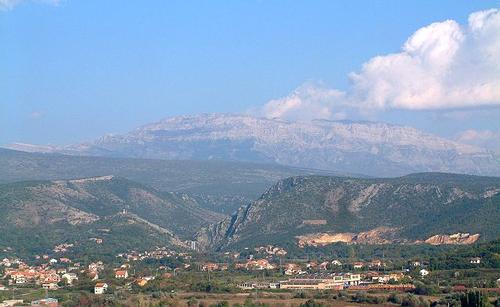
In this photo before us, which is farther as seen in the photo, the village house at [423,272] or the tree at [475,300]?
the village house at [423,272]

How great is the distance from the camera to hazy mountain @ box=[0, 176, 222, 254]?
150 meters

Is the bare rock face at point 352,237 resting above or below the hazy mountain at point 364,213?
below

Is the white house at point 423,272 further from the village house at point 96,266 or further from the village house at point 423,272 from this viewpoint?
the village house at point 96,266

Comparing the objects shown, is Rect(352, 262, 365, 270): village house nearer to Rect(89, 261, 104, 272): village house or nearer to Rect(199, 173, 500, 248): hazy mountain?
Rect(199, 173, 500, 248): hazy mountain

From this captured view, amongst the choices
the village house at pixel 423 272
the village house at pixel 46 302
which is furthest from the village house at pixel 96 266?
the village house at pixel 423 272

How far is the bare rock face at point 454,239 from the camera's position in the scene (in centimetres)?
12648

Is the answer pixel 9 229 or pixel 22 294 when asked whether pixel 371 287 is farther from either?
pixel 9 229

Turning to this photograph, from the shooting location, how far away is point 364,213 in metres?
149

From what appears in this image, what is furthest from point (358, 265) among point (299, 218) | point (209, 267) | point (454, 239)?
point (299, 218)

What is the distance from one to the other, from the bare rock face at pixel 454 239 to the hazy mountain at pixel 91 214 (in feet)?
125

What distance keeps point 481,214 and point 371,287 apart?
170ft

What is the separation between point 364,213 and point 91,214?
4356 centimetres

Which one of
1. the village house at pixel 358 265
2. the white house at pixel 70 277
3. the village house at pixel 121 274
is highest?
the village house at pixel 358 265

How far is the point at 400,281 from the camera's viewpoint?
294 ft
